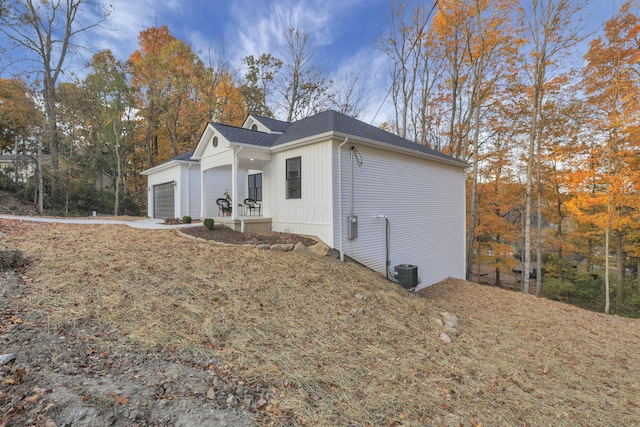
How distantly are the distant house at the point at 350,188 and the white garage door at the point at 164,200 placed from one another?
464 cm

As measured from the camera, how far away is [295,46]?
19.2 metres

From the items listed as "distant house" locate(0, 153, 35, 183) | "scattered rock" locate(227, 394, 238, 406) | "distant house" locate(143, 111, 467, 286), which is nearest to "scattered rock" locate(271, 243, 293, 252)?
"distant house" locate(143, 111, 467, 286)

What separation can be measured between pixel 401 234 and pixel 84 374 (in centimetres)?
856

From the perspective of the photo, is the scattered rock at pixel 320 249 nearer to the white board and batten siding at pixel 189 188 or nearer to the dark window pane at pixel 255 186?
the dark window pane at pixel 255 186

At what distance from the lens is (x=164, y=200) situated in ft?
50.7

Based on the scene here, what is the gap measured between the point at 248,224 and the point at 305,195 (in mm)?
2139

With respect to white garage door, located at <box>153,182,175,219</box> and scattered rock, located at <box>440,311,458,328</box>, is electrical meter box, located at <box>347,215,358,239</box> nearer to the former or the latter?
scattered rock, located at <box>440,311,458,328</box>

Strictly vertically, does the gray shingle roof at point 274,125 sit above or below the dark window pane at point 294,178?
above

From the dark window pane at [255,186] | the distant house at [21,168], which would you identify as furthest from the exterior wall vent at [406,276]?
the distant house at [21,168]

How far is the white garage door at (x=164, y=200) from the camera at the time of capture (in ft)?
48.0

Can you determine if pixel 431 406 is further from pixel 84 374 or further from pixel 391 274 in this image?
pixel 391 274

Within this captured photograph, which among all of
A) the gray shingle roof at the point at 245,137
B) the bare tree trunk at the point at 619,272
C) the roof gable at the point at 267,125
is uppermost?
the roof gable at the point at 267,125

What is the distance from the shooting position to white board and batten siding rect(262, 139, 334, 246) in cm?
769

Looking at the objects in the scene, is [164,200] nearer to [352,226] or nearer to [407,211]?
[352,226]
